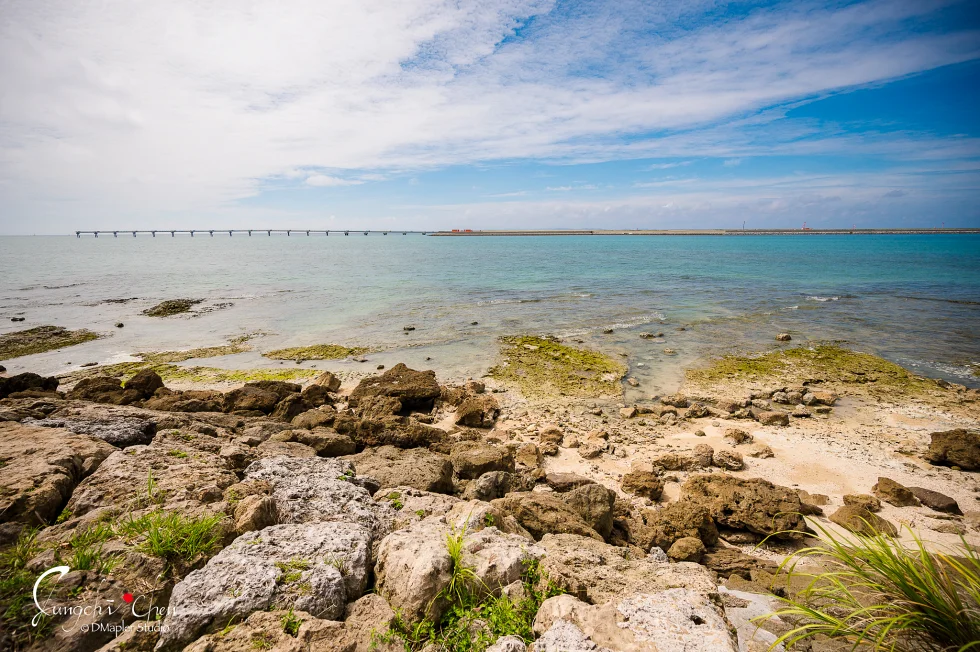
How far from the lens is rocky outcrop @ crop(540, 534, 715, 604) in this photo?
13.0 ft

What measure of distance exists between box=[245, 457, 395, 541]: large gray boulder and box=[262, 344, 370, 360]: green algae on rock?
546 inches

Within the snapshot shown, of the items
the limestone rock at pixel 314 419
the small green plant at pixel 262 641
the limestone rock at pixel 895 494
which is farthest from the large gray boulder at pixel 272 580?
the limestone rock at pixel 895 494

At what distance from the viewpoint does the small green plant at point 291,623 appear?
3.36 m

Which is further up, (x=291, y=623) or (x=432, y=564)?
(x=432, y=564)

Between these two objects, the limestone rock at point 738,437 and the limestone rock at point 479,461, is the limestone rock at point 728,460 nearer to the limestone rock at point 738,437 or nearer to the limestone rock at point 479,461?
the limestone rock at point 738,437

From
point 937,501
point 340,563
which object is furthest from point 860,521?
point 340,563

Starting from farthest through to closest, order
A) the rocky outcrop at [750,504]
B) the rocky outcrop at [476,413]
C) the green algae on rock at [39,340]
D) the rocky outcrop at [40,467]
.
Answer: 1. the green algae on rock at [39,340]
2. the rocky outcrop at [476,413]
3. the rocky outcrop at [750,504]
4. the rocky outcrop at [40,467]

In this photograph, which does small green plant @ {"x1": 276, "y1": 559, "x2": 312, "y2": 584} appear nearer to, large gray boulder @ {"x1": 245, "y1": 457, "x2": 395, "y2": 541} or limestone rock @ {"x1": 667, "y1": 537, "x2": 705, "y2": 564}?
→ large gray boulder @ {"x1": 245, "y1": 457, "x2": 395, "y2": 541}

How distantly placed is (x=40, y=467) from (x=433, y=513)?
4831 mm

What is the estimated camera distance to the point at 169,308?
1205 inches

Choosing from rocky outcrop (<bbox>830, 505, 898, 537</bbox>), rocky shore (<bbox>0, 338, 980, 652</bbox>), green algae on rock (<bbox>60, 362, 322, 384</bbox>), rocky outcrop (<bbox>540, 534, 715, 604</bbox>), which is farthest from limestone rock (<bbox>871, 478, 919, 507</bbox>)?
green algae on rock (<bbox>60, 362, 322, 384</bbox>)

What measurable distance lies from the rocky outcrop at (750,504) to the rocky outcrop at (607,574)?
12.1 ft

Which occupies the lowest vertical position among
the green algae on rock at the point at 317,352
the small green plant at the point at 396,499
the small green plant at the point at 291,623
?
the green algae on rock at the point at 317,352

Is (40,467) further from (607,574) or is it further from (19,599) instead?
(607,574)
